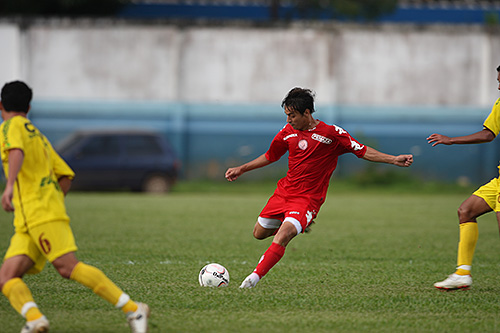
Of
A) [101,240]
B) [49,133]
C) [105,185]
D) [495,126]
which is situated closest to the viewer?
[495,126]

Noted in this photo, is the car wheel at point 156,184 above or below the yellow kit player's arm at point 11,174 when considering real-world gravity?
below

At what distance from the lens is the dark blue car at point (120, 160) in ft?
60.5

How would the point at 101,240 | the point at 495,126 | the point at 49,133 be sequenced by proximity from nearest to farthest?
1. the point at 495,126
2. the point at 101,240
3. the point at 49,133

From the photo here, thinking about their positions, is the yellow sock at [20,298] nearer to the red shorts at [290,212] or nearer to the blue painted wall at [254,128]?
the red shorts at [290,212]

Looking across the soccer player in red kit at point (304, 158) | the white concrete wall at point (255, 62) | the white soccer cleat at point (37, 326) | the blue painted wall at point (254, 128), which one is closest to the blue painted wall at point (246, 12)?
the white concrete wall at point (255, 62)

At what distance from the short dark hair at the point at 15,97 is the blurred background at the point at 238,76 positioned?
56.3 feet

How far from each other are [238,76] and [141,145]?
16.5ft

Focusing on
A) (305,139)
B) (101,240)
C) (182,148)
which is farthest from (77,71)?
(305,139)

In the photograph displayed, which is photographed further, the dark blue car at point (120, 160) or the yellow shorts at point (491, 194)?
the dark blue car at point (120, 160)

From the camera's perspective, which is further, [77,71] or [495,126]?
[77,71]

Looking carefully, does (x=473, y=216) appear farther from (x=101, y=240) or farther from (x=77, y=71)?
(x=77, y=71)

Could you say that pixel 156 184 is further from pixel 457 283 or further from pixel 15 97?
pixel 15 97

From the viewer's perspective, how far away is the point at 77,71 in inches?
877

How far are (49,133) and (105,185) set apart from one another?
4.04m
